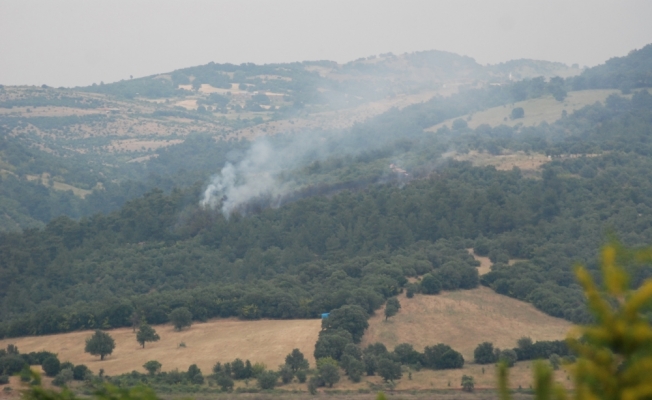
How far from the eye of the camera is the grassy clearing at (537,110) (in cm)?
12212

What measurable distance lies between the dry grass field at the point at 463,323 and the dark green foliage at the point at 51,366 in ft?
45.5

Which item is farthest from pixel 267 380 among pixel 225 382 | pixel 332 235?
pixel 332 235

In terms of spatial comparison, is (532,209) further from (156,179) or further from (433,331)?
(156,179)

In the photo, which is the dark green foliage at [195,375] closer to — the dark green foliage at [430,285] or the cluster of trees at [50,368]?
the cluster of trees at [50,368]

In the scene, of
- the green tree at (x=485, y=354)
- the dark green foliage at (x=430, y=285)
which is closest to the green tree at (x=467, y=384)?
the green tree at (x=485, y=354)

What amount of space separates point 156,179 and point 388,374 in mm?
85437

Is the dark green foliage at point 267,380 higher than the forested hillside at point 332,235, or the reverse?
the forested hillside at point 332,235

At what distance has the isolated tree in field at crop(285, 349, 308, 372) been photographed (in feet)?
112

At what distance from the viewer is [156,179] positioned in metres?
113

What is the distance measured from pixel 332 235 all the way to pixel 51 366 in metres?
32.0

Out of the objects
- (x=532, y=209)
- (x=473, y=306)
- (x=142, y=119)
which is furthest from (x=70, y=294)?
(x=142, y=119)

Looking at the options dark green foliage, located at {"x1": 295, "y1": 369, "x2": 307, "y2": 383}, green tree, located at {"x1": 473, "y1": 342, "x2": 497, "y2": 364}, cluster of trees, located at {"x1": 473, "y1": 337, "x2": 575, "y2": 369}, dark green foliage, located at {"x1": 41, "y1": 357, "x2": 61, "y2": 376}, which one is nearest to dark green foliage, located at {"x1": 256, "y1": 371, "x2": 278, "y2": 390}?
dark green foliage, located at {"x1": 295, "y1": 369, "x2": 307, "y2": 383}

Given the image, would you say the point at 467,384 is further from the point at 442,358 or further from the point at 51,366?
the point at 51,366

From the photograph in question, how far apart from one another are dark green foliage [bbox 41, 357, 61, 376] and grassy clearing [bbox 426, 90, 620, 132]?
317 feet
